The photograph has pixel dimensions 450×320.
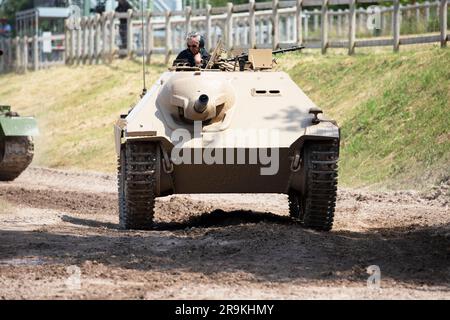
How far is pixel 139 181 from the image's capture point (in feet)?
44.5

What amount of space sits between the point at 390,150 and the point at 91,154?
358 inches

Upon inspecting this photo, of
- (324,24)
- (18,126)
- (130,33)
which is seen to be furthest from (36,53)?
(18,126)

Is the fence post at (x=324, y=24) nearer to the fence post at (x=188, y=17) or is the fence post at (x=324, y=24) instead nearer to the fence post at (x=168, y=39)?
the fence post at (x=188, y=17)

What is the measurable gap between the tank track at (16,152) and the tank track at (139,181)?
333 inches

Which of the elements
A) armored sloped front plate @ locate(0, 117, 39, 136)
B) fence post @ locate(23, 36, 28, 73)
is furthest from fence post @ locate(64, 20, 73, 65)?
armored sloped front plate @ locate(0, 117, 39, 136)

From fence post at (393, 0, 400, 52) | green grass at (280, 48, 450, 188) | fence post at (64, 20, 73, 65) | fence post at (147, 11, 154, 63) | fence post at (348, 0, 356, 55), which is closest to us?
green grass at (280, 48, 450, 188)

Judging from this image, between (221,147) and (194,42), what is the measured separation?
8.05 feet

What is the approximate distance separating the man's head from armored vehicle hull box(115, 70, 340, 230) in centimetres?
141

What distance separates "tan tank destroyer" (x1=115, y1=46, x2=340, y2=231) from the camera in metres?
13.5

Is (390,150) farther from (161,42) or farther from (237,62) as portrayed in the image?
(161,42)

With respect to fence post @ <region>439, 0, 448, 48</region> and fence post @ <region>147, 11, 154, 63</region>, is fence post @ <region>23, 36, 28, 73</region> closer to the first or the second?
fence post @ <region>147, 11, 154, 63</region>

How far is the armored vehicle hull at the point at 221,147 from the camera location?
13.5m

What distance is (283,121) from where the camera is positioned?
543 inches

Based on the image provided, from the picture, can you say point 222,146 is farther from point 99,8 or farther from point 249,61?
point 99,8
